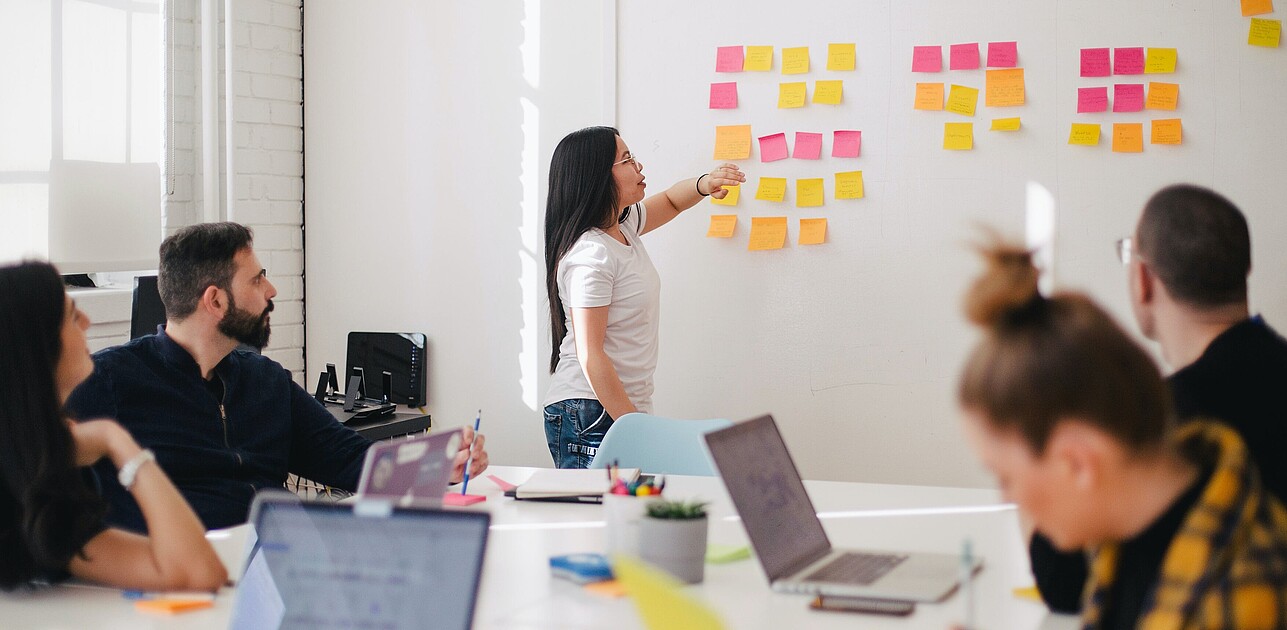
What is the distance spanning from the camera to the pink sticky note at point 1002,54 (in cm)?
335

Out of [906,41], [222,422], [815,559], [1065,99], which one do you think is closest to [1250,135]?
[1065,99]

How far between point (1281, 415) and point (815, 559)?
675mm

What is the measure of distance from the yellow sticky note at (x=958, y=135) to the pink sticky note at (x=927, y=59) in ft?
0.57

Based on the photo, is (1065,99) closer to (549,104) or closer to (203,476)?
(549,104)

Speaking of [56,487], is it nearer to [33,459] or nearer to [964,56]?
[33,459]

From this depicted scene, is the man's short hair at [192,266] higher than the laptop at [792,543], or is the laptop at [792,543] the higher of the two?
the man's short hair at [192,266]

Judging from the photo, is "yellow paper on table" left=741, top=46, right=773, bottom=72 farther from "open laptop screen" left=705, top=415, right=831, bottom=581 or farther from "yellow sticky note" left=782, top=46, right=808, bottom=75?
"open laptop screen" left=705, top=415, right=831, bottom=581

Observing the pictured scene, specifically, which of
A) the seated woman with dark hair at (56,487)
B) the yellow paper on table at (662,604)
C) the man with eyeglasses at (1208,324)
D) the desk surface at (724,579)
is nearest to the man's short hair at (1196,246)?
the man with eyeglasses at (1208,324)

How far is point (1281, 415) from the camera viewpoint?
5.05 ft

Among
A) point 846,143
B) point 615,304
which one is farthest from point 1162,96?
point 615,304

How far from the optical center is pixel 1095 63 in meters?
3.29

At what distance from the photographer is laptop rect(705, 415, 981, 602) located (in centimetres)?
158

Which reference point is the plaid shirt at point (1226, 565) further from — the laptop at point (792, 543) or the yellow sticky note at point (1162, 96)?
the yellow sticky note at point (1162, 96)

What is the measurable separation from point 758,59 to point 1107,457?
2753mm
